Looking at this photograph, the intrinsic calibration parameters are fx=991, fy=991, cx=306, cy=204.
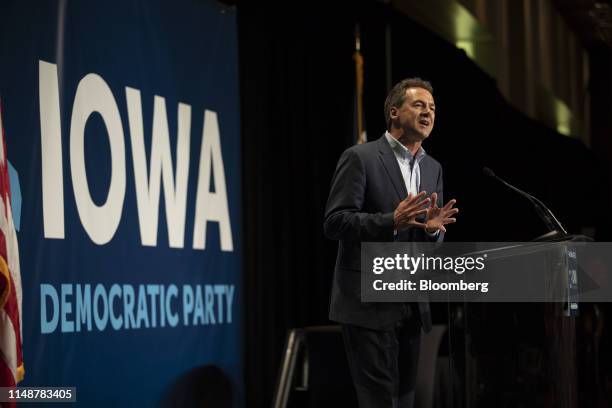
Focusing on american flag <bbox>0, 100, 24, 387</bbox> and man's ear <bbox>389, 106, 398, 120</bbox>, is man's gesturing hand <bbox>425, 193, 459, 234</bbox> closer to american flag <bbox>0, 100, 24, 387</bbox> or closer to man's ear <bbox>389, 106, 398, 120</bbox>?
man's ear <bbox>389, 106, 398, 120</bbox>

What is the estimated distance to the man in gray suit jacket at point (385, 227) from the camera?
284 centimetres

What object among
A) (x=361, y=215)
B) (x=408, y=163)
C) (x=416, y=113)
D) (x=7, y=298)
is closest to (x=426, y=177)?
(x=408, y=163)

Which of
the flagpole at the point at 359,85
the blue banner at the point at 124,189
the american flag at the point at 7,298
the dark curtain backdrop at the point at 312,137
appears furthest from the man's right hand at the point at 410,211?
the flagpole at the point at 359,85

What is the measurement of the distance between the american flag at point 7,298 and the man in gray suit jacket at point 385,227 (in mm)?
947

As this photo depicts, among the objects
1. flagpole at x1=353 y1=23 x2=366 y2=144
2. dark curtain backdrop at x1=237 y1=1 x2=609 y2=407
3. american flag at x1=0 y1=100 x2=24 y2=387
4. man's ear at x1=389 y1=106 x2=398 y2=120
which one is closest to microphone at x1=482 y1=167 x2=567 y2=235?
man's ear at x1=389 y1=106 x2=398 y2=120

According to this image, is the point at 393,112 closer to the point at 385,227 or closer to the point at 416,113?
the point at 416,113

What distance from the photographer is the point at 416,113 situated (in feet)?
9.70

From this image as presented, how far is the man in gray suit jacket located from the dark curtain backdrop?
226cm

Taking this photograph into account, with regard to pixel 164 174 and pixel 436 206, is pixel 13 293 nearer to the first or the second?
pixel 436 206

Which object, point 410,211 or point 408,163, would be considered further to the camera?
point 408,163

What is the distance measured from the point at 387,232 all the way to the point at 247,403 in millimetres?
2606

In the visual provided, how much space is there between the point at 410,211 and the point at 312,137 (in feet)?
9.80

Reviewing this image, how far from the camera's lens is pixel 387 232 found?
2801 mm

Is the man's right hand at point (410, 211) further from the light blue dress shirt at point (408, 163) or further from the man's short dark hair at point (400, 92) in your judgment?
the man's short dark hair at point (400, 92)
